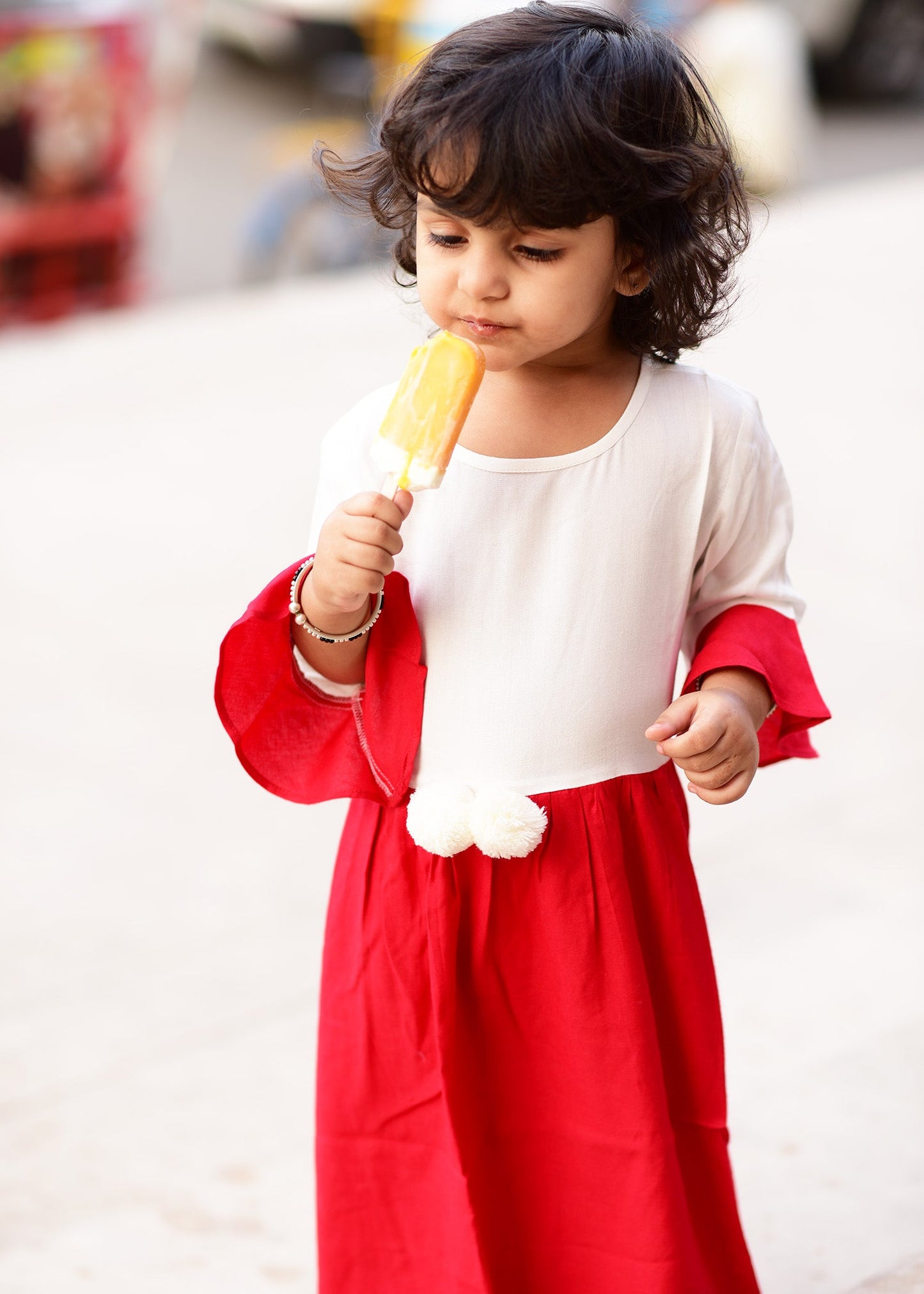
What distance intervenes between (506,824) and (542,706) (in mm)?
118

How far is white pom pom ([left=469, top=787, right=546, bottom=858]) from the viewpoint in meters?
1.46

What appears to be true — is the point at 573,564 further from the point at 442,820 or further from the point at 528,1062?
the point at 528,1062

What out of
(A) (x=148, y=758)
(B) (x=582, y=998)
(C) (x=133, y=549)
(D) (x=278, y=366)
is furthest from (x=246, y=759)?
(D) (x=278, y=366)

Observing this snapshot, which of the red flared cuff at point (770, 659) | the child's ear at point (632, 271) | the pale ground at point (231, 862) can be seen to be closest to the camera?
the child's ear at point (632, 271)

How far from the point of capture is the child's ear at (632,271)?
140 centimetres

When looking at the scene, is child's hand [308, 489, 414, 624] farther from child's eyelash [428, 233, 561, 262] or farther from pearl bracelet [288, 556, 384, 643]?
child's eyelash [428, 233, 561, 262]

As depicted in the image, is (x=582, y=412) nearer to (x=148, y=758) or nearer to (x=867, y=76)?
(x=148, y=758)

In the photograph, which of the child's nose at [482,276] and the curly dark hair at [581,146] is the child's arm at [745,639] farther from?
the child's nose at [482,276]

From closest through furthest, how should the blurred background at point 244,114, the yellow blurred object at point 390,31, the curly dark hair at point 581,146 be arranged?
the curly dark hair at point 581,146 < the blurred background at point 244,114 < the yellow blurred object at point 390,31

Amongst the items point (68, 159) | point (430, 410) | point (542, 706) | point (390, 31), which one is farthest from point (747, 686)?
point (390, 31)

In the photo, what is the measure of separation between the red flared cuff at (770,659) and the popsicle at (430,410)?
344mm

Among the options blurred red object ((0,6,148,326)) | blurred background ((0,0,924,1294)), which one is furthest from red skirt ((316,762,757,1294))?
blurred red object ((0,6,148,326))

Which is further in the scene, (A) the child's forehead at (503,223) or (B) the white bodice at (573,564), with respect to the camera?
(B) the white bodice at (573,564)

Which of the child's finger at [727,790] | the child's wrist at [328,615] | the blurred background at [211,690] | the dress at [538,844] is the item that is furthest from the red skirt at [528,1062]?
the blurred background at [211,690]
